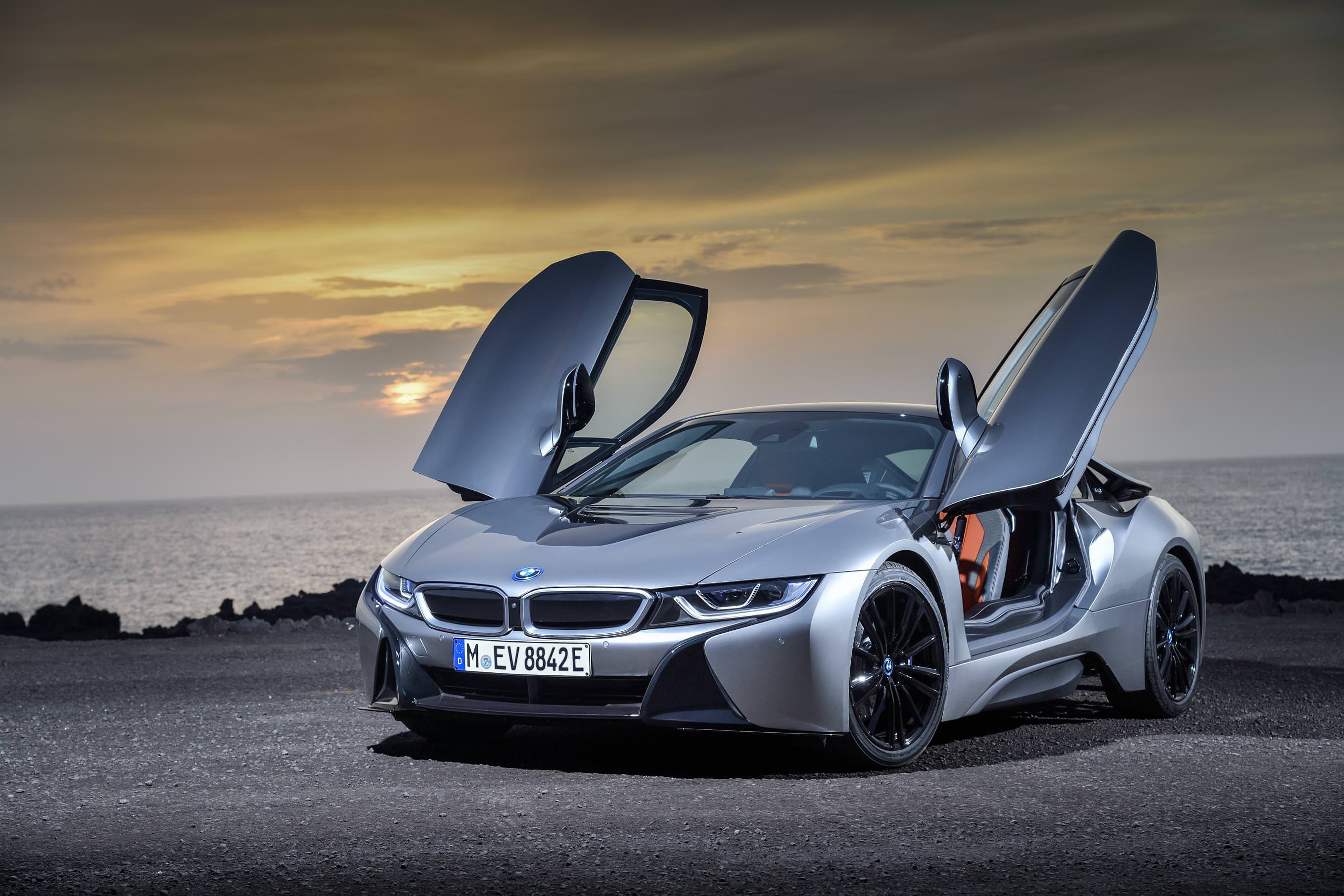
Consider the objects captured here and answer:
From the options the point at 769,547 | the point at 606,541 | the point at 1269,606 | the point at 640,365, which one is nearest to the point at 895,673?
the point at 769,547

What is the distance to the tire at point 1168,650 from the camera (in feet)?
22.4

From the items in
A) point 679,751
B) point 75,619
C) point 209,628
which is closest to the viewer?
point 679,751

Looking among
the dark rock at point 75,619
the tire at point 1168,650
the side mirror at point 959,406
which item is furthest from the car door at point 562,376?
the dark rock at point 75,619

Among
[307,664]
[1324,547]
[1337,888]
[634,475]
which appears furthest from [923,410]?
[1324,547]

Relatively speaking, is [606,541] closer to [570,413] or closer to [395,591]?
[395,591]

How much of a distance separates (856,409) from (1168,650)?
2.00 meters

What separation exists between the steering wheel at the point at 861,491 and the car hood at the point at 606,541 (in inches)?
7.5

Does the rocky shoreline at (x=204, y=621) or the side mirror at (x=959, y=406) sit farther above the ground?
the side mirror at (x=959, y=406)

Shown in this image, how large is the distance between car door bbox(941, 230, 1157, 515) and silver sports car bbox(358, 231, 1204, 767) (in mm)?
10

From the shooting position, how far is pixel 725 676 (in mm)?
4957

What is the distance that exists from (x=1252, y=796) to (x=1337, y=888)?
4.32ft

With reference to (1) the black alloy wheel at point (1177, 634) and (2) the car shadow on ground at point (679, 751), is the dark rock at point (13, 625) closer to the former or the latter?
(2) the car shadow on ground at point (679, 751)

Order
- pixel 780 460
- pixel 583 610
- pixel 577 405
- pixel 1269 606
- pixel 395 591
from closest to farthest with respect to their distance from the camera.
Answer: pixel 583 610
pixel 395 591
pixel 780 460
pixel 577 405
pixel 1269 606

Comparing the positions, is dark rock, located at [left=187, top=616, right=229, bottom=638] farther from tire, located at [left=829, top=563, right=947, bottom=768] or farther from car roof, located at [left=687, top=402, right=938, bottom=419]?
tire, located at [left=829, top=563, right=947, bottom=768]
